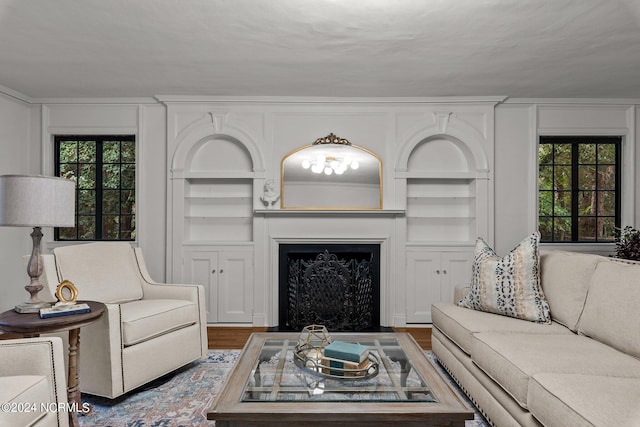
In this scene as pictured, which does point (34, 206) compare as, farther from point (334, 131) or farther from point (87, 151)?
point (334, 131)

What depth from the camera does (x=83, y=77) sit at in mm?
3570

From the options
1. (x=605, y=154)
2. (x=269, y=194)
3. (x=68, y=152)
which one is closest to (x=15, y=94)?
(x=68, y=152)

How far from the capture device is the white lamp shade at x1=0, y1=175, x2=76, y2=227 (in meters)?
1.99

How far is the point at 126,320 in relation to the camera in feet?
7.84

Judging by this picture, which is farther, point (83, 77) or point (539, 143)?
point (539, 143)

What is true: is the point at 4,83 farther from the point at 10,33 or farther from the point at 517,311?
the point at 517,311

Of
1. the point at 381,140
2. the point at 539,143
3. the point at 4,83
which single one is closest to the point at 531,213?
the point at 539,143

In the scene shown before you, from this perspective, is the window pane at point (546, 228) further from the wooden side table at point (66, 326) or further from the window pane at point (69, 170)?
the window pane at point (69, 170)

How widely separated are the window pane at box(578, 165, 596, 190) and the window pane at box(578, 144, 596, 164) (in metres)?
0.07

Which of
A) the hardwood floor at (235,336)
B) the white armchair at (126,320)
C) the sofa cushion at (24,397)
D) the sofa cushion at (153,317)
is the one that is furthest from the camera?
→ the hardwood floor at (235,336)

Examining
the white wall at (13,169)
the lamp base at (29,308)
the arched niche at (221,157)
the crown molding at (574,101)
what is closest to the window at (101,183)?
the white wall at (13,169)

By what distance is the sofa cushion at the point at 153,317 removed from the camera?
7.88ft

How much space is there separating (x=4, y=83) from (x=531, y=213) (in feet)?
17.7

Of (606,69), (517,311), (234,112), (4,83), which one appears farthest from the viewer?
(234,112)
